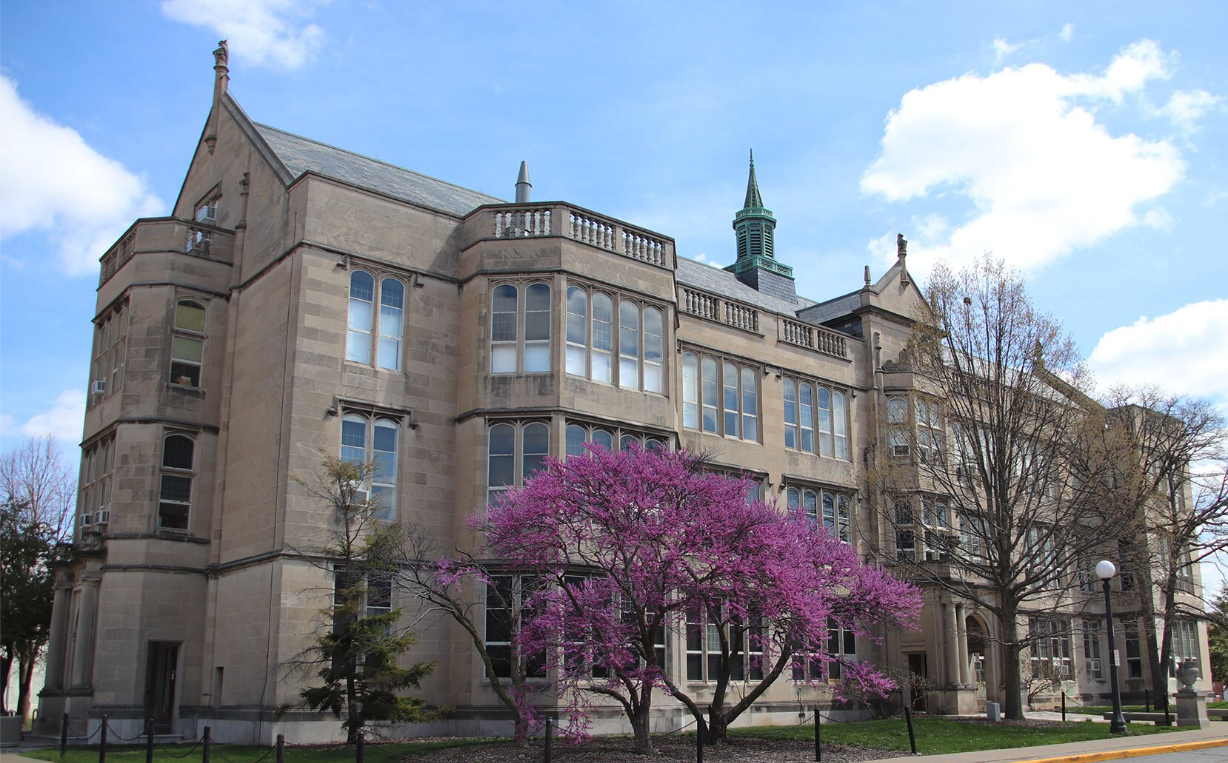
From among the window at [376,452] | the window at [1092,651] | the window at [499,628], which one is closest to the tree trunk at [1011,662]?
the window at [499,628]

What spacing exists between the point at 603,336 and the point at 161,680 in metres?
14.5

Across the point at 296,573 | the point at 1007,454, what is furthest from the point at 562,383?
the point at 1007,454

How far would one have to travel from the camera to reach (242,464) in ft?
90.9

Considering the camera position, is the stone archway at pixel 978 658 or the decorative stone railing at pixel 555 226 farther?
the stone archway at pixel 978 658

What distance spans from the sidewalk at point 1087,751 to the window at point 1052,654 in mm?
16448

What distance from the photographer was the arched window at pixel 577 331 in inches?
1127

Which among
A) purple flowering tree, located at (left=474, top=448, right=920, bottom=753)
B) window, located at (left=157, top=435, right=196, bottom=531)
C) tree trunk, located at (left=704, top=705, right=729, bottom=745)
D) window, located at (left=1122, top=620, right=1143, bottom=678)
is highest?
window, located at (left=157, top=435, right=196, bottom=531)

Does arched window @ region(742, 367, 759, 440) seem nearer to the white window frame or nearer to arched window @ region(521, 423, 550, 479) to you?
arched window @ region(521, 423, 550, 479)

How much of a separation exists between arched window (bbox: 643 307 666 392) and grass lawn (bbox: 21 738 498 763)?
10.7 metres

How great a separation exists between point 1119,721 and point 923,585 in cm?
939

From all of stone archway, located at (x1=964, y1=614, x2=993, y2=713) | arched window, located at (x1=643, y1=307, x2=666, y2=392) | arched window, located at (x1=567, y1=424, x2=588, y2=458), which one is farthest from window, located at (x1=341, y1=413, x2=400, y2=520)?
stone archway, located at (x1=964, y1=614, x2=993, y2=713)

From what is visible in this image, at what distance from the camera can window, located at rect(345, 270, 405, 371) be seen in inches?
1084

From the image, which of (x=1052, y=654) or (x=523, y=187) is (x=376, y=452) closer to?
(x=523, y=187)

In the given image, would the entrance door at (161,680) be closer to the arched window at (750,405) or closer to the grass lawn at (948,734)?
the grass lawn at (948,734)
